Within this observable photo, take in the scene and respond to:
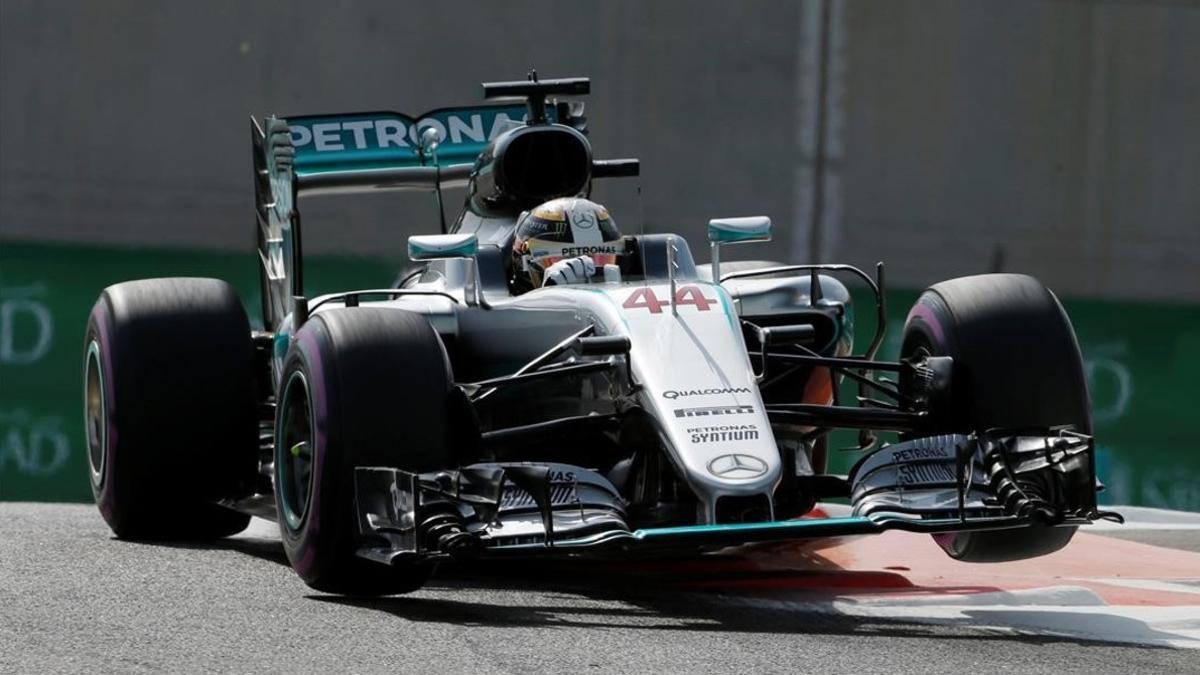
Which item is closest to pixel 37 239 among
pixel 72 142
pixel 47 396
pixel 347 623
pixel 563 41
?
pixel 72 142

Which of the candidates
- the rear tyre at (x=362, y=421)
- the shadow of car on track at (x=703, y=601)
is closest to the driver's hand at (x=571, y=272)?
the shadow of car on track at (x=703, y=601)

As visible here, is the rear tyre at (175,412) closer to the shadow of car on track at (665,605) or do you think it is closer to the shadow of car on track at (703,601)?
the shadow of car on track at (703,601)

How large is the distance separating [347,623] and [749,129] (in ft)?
41.3

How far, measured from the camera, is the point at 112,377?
8.20 meters

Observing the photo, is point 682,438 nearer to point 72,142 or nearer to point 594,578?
point 594,578

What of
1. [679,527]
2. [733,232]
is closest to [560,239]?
[733,232]

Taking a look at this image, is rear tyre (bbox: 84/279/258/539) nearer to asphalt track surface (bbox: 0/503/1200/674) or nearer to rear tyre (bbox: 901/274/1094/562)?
asphalt track surface (bbox: 0/503/1200/674)

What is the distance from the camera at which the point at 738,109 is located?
717 inches

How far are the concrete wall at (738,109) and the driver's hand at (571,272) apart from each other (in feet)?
29.4

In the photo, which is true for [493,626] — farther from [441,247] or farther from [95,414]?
[95,414]

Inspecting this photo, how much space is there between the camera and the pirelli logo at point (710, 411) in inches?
253

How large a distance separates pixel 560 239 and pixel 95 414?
2.24 metres

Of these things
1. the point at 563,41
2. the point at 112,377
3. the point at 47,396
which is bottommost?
the point at 47,396

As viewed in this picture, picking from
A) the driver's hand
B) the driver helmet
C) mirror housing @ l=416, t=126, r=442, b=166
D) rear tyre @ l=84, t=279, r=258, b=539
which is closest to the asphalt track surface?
rear tyre @ l=84, t=279, r=258, b=539
